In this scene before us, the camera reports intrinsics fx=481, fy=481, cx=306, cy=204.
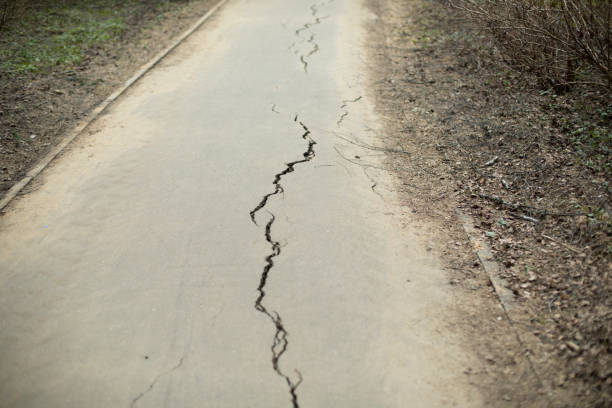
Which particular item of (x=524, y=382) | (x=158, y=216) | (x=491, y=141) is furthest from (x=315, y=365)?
(x=491, y=141)

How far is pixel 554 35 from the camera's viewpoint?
18.6ft

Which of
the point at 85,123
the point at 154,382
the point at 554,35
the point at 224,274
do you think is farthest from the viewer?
the point at 85,123

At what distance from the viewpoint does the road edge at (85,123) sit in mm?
5059

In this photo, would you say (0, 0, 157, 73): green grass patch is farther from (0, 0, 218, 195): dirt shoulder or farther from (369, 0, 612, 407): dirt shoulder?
(369, 0, 612, 407): dirt shoulder

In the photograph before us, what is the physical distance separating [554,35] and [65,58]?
789cm

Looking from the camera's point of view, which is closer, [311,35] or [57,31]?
[311,35]

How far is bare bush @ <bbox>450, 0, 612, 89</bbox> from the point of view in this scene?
513 centimetres

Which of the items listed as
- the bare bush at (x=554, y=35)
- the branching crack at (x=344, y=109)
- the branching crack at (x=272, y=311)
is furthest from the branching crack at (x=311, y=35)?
the branching crack at (x=272, y=311)

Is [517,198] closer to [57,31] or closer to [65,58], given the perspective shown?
[65,58]

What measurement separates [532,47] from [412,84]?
70.2 inches

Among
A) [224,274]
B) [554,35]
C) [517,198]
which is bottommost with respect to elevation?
[224,274]

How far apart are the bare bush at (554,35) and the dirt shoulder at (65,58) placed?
5.86 metres

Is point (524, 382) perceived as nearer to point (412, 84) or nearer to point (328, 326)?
point (328, 326)

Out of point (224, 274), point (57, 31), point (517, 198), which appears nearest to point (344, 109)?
point (517, 198)
